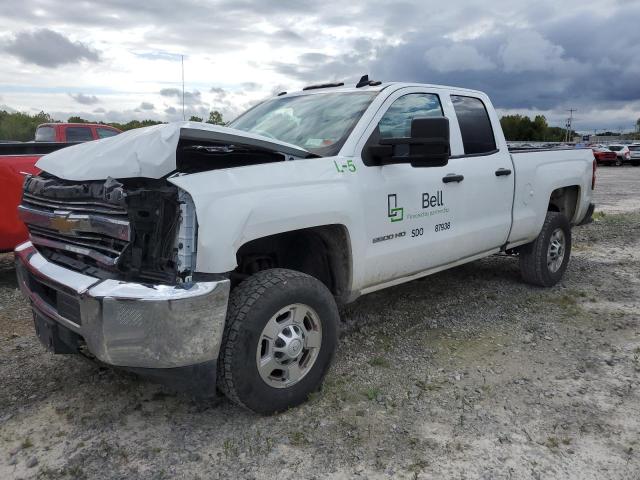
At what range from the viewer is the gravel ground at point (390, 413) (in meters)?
2.79

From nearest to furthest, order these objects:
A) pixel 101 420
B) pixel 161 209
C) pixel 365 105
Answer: pixel 161 209
pixel 101 420
pixel 365 105

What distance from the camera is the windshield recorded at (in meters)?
3.77

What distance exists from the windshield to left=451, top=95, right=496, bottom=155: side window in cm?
104

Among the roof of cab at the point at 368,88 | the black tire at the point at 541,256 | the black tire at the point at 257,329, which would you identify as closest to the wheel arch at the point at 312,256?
the black tire at the point at 257,329

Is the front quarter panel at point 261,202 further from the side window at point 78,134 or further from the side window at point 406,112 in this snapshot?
the side window at point 78,134

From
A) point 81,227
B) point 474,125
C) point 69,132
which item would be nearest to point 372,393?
point 81,227

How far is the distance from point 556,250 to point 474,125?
188 cm

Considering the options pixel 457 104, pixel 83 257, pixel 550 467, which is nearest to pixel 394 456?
pixel 550 467

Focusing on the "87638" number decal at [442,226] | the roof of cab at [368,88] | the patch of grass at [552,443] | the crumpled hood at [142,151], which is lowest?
the patch of grass at [552,443]

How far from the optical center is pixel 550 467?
2777 millimetres

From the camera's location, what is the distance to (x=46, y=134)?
12109 mm

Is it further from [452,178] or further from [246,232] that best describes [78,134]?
[246,232]

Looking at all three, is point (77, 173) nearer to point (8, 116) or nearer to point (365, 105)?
point (365, 105)

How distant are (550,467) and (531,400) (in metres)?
0.69
